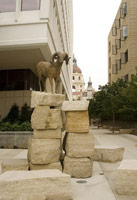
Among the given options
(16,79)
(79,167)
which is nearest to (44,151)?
(79,167)

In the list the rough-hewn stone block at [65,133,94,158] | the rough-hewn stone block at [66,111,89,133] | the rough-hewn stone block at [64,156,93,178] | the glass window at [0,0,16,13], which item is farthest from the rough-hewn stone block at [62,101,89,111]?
the glass window at [0,0,16,13]

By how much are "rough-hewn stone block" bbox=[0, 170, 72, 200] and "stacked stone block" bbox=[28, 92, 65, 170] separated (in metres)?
1.25

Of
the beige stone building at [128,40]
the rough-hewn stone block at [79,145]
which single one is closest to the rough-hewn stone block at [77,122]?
the rough-hewn stone block at [79,145]

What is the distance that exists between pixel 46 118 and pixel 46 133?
1.38 feet

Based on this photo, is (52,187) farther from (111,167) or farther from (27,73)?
(27,73)

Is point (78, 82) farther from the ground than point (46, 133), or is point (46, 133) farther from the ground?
point (78, 82)

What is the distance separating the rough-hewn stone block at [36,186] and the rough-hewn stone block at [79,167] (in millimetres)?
1346

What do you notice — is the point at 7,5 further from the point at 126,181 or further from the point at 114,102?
the point at 114,102

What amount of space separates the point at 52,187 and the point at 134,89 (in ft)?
38.4

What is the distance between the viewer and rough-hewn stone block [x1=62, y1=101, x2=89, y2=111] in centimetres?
577

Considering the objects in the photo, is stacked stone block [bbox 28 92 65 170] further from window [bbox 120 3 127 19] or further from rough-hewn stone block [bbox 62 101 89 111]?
window [bbox 120 3 127 19]

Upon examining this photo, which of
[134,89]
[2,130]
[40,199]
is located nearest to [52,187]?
[40,199]

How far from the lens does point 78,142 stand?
224 inches

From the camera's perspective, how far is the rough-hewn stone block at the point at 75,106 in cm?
577
